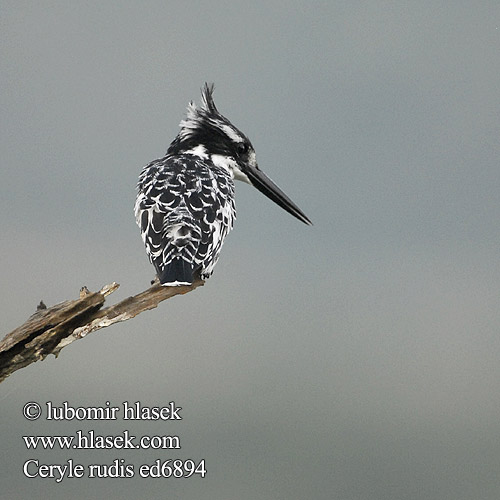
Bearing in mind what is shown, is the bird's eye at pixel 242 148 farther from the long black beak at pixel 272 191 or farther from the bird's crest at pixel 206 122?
the long black beak at pixel 272 191

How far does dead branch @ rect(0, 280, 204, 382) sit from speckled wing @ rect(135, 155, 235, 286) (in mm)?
172

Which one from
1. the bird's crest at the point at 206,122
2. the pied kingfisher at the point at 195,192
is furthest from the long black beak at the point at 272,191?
the bird's crest at the point at 206,122

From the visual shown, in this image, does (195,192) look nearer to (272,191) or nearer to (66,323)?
(66,323)

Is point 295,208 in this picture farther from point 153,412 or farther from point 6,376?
point 6,376

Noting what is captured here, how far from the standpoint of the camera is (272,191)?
19.0ft

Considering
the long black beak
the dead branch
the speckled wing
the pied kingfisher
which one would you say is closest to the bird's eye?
the pied kingfisher

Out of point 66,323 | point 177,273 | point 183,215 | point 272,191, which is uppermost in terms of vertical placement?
point 272,191

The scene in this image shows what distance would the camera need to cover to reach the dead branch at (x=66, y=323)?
4.01 meters

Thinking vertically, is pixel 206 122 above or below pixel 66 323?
above

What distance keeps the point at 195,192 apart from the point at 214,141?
38.1 inches

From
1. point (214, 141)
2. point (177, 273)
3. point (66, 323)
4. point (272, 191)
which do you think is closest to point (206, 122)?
point (214, 141)

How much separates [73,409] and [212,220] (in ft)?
5.31

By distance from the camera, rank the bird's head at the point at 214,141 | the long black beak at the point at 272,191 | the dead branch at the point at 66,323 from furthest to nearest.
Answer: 1. the long black beak at the point at 272,191
2. the bird's head at the point at 214,141
3. the dead branch at the point at 66,323

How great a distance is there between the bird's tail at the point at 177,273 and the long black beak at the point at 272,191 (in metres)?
1.68
